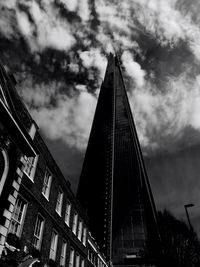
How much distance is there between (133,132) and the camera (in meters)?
142

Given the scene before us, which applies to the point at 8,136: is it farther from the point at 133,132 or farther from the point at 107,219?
the point at 133,132

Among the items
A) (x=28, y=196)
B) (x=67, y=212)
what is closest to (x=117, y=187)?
(x=67, y=212)

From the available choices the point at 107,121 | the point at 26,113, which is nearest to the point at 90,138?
the point at 107,121

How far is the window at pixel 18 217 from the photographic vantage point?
1323 centimetres

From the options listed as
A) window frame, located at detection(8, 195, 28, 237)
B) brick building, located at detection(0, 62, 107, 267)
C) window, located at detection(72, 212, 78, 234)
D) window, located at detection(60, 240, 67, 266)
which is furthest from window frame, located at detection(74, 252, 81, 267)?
window frame, located at detection(8, 195, 28, 237)

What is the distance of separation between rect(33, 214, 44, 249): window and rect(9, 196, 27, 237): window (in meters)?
2.03

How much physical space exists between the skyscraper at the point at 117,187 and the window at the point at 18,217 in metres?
73.2

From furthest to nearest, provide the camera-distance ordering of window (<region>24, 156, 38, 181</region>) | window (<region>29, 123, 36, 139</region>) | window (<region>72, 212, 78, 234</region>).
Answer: window (<region>72, 212, 78, 234</region>) < window (<region>29, 123, 36, 139</region>) < window (<region>24, 156, 38, 181</region>)

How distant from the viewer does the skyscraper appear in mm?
102250

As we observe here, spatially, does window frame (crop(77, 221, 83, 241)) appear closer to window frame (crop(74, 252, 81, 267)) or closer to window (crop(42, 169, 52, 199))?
window frame (crop(74, 252, 81, 267))

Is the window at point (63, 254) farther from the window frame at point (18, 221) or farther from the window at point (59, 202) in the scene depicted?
the window frame at point (18, 221)

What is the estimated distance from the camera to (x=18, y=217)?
14.0 m

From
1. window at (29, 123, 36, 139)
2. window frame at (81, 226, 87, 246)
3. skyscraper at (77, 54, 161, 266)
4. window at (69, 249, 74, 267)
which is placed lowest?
window at (69, 249, 74, 267)

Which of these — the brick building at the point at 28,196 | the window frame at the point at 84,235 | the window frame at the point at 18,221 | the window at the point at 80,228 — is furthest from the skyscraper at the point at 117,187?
the window frame at the point at 18,221
